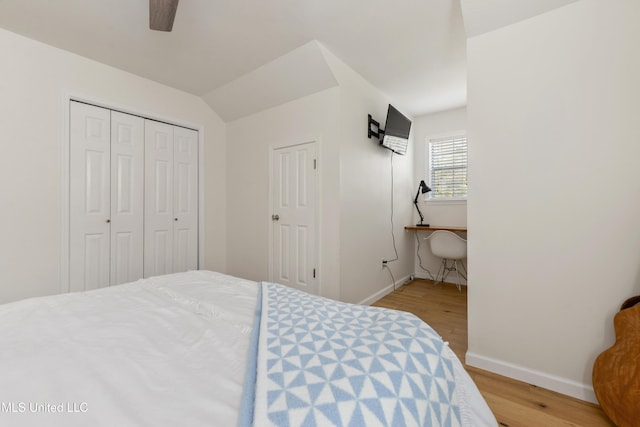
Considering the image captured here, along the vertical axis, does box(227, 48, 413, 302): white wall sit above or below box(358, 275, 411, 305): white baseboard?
above

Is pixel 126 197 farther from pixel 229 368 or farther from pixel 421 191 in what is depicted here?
pixel 421 191

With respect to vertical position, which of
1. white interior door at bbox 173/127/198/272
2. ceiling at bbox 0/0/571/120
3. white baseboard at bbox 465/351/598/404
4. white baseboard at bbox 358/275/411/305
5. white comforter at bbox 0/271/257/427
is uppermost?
ceiling at bbox 0/0/571/120

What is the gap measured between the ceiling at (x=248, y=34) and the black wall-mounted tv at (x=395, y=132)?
1.27 feet

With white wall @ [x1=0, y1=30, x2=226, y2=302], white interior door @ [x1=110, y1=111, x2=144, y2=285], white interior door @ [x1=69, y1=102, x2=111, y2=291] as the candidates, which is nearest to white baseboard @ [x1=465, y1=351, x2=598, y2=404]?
white interior door @ [x1=110, y1=111, x2=144, y2=285]

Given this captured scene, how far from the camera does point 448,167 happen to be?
13.2 ft

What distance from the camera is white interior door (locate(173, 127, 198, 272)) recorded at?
3230mm

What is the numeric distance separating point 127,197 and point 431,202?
13.0 ft

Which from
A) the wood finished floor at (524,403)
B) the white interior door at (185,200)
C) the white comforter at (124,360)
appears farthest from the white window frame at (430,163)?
the white comforter at (124,360)

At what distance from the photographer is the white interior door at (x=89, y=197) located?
249 centimetres

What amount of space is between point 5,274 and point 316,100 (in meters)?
3.06

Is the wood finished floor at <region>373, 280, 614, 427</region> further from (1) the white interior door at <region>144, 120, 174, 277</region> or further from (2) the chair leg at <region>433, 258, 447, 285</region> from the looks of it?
(1) the white interior door at <region>144, 120, 174, 277</region>

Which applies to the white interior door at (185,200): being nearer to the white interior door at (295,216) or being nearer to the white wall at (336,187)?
the white wall at (336,187)

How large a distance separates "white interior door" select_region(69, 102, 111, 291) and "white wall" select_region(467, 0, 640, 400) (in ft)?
10.8

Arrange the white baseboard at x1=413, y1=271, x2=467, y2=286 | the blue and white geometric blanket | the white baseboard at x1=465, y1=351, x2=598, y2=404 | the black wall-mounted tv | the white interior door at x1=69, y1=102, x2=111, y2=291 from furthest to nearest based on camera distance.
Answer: the white baseboard at x1=413, y1=271, x2=467, y2=286
the black wall-mounted tv
the white interior door at x1=69, y1=102, x2=111, y2=291
the white baseboard at x1=465, y1=351, x2=598, y2=404
the blue and white geometric blanket
